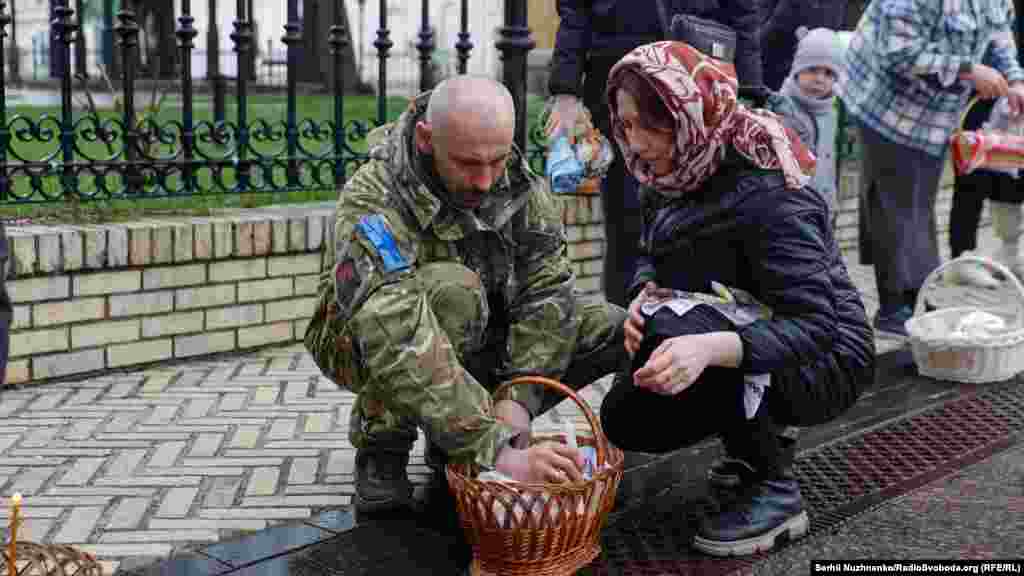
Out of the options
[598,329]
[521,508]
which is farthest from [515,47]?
[521,508]

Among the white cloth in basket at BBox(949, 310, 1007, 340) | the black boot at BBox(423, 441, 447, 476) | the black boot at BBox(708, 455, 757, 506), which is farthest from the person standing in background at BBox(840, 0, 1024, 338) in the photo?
the black boot at BBox(423, 441, 447, 476)

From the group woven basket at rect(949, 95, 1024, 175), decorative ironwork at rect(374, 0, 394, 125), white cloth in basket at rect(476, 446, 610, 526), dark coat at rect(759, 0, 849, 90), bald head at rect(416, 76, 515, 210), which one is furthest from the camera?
dark coat at rect(759, 0, 849, 90)

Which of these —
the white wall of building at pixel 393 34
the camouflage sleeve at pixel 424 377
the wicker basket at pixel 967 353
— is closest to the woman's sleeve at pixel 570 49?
the wicker basket at pixel 967 353

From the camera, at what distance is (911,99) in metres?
5.73

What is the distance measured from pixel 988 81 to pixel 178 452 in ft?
12.2

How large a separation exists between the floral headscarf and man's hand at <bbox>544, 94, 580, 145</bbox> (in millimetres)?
1477

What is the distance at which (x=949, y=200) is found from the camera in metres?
9.12

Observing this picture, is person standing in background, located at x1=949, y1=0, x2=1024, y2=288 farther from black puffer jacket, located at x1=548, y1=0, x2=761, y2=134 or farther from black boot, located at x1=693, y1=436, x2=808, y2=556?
black boot, located at x1=693, y1=436, x2=808, y2=556

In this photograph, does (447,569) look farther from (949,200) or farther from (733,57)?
(949,200)

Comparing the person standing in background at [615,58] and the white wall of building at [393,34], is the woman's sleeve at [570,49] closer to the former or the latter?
the person standing in background at [615,58]

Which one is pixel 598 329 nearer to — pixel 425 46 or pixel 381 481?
pixel 381 481

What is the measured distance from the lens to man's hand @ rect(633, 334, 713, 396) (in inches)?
116

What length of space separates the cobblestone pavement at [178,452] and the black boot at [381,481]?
13cm

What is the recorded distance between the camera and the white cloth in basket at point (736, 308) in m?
3.15
